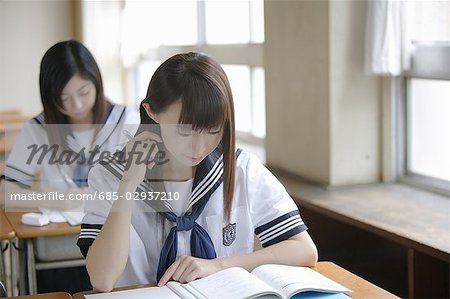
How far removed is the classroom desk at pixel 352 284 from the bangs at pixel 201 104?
0.43 meters

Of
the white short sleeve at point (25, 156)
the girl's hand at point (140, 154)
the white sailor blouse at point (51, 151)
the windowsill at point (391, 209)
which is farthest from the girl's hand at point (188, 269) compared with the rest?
the white short sleeve at point (25, 156)

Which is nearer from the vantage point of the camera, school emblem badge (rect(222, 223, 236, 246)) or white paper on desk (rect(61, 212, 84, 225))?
school emblem badge (rect(222, 223, 236, 246))

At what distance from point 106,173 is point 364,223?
108 cm

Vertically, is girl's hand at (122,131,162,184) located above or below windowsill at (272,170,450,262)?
above

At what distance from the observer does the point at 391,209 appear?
2.85 m

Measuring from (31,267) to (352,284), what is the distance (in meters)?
1.40

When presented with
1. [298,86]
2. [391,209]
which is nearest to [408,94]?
[298,86]

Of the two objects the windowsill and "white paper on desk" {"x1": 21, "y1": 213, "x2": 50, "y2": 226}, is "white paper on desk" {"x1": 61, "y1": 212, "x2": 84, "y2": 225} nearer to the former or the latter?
"white paper on desk" {"x1": 21, "y1": 213, "x2": 50, "y2": 226}

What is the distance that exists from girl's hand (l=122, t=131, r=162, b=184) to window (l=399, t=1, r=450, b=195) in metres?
1.47

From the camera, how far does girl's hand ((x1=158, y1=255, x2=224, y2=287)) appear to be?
1.79m

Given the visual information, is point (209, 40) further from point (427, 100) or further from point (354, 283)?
point (354, 283)

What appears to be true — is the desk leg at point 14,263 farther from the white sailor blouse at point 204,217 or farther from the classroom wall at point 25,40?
the classroom wall at point 25,40

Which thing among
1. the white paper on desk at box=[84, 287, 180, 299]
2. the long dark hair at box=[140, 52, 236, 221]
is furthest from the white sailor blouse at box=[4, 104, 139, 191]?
the white paper on desk at box=[84, 287, 180, 299]

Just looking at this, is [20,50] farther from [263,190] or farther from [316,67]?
[263,190]
